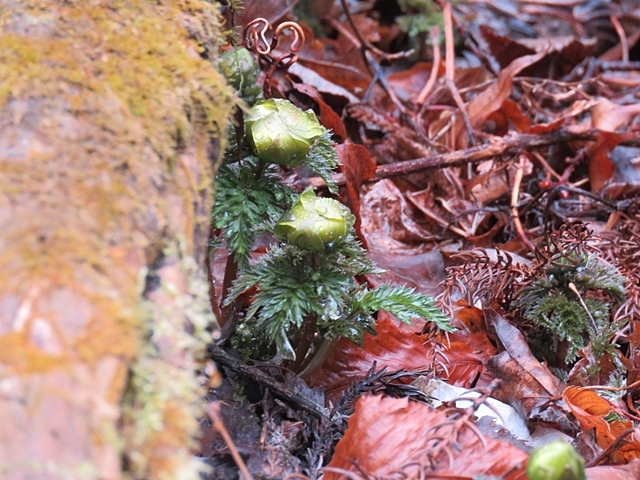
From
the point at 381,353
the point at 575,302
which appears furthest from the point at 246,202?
the point at 575,302

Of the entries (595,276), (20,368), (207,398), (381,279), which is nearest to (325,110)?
(381,279)

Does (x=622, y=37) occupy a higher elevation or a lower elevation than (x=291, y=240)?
lower

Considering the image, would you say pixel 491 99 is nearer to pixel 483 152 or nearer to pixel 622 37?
pixel 483 152

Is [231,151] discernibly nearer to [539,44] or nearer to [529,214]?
[529,214]

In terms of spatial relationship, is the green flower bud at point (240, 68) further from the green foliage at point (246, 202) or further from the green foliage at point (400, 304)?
the green foliage at point (400, 304)

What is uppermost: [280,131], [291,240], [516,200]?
[280,131]

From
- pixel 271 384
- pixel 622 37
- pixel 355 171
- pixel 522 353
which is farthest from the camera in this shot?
pixel 622 37

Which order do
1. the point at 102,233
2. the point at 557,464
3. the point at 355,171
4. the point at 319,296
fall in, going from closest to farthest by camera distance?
the point at 102,233 < the point at 557,464 < the point at 319,296 < the point at 355,171
